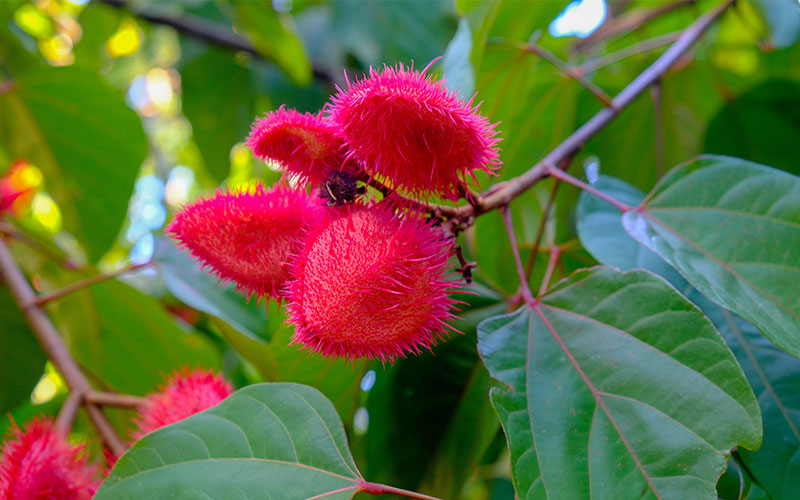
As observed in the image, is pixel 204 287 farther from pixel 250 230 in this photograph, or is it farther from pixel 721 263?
pixel 721 263

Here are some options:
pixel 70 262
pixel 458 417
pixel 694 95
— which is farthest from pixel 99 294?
pixel 694 95

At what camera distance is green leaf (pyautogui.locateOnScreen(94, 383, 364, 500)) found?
646mm

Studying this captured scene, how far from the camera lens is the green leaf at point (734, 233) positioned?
0.69m

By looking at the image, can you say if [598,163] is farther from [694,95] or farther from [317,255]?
[317,255]

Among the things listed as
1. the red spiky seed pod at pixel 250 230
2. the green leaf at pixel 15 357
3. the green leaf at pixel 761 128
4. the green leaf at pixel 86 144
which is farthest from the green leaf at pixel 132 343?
the green leaf at pixel 761 128

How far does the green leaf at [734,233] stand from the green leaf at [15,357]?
1192 millimetres

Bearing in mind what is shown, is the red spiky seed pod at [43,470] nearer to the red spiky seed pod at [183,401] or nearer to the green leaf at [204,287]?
the red spiky seed pod at [183,401]

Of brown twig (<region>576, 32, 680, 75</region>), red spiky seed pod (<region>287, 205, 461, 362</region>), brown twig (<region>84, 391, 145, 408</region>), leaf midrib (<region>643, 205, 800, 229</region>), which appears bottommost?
brown twig (<region>84, 391, 145, 408</region>)

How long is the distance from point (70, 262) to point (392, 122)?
1.17 meters

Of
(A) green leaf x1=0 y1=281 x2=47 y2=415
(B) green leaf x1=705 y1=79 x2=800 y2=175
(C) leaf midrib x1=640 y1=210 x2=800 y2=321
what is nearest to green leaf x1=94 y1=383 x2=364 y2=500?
(C) leaf midrib x1=640 y1=210 x2=800 y2=321

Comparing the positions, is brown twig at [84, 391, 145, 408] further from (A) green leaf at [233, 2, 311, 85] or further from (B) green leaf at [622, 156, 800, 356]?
(A) green leaf at [233, 2, 311, 85]

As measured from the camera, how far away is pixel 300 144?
0.62 meters

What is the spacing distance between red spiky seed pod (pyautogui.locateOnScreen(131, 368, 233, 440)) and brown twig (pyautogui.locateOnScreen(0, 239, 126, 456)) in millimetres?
68

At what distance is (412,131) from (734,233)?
47 cm
